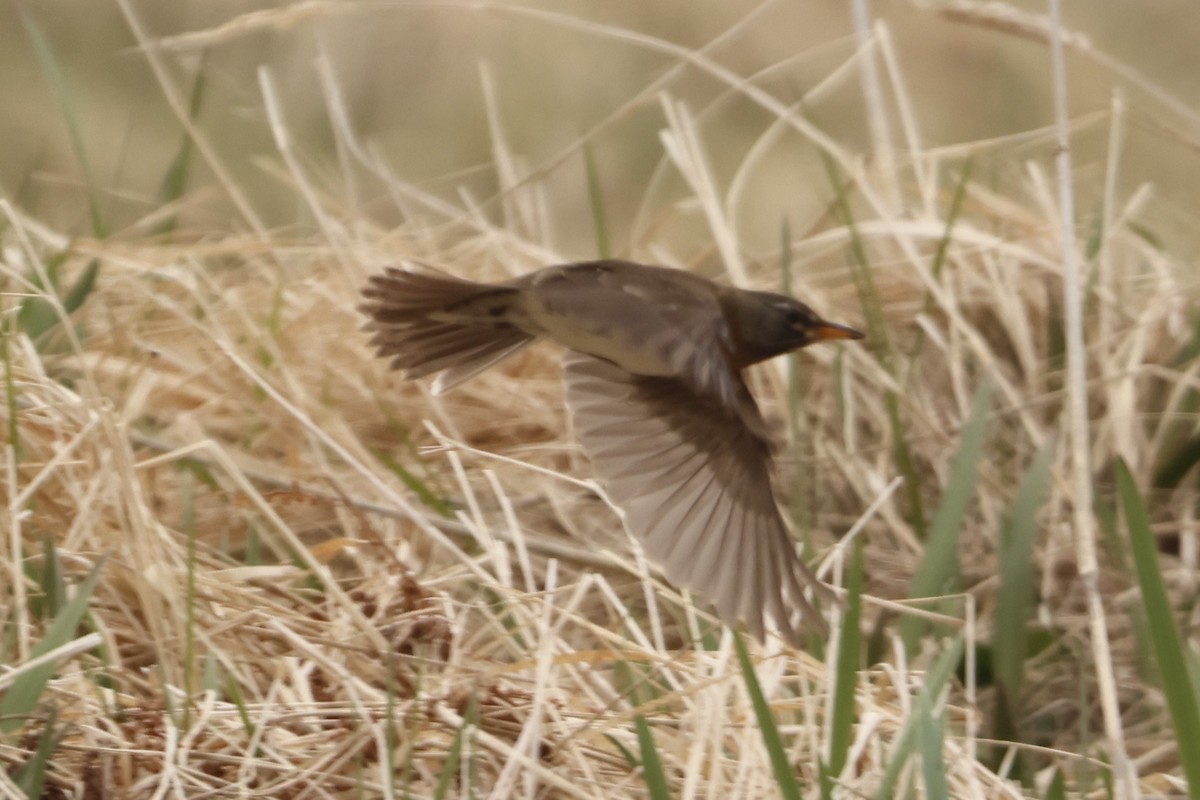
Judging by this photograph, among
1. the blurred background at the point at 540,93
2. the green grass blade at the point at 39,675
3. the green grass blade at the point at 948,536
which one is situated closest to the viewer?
the green grass blade at the point at 39,675

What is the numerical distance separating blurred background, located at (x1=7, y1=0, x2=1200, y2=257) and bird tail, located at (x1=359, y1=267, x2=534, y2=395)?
5.59 feet

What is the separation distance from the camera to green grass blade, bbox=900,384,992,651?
7.28 ft

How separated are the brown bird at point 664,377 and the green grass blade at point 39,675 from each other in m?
0.54

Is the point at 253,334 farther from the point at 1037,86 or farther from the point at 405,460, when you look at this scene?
the point at 1037,86

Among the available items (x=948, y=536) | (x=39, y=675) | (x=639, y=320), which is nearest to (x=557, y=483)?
(x=948, y=536)

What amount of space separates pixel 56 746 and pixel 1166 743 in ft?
4.21

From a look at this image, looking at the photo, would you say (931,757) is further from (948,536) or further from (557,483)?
(557,483)

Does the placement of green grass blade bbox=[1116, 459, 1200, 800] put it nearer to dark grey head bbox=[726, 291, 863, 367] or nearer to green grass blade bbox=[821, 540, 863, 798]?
green grass blade bbox=[821, 540, 863, 798]

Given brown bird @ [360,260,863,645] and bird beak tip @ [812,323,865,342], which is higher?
bird beak tip @ [812,323,865,342]

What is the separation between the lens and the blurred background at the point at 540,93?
4289 millimetres

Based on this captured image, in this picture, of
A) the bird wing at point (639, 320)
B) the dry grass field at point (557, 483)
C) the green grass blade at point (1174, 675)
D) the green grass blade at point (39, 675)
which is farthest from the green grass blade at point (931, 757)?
the green grass blade at point (39, 675)

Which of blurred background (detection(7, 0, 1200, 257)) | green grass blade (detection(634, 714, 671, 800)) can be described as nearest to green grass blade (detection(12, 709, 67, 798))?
green grass blade (detection(634, 714, 671, 800))

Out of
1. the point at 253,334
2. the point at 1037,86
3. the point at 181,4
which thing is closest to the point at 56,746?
the point at 253,334

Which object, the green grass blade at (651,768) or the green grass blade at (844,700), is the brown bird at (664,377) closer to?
the green grass blade at (844,700)
